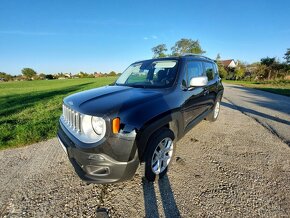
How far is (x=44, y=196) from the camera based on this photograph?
2.38 metres

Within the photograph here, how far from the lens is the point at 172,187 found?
8.36ft

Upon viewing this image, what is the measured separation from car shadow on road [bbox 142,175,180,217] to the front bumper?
45cm

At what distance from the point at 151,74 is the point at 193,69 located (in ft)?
3.05

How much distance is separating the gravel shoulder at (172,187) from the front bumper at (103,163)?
0.39 m

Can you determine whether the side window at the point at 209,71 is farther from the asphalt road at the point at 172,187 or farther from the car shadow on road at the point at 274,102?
the car shadow on road at the point at 274,102

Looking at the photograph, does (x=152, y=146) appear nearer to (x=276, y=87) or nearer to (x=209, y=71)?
(x=209, y=71)

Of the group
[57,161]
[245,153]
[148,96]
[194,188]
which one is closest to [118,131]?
[148,96]

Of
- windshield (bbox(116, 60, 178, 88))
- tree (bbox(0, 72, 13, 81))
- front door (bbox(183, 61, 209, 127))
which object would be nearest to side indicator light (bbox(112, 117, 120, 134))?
windshield (bbox(116, 60, 178, 88))

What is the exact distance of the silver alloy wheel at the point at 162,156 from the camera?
264 cm

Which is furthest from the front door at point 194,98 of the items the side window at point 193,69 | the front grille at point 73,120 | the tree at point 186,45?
the tree at point 186,45

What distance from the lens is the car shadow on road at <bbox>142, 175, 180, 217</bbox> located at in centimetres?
211

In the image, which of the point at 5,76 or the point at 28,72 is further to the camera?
the point at 28,72

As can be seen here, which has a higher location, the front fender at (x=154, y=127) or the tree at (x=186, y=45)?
the tree at (x=186, y=45)

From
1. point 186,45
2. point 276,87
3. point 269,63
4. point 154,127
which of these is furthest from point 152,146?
point 186,45
